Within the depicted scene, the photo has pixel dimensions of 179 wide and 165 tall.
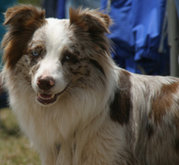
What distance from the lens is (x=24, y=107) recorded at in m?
3.61

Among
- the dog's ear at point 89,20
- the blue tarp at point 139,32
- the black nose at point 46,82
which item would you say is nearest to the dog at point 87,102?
the dog's ear at point 89,20

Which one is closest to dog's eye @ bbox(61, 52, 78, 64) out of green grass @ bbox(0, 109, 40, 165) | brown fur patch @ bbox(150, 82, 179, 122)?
brown fur patch @ bbox(150, 82, 179, 122)

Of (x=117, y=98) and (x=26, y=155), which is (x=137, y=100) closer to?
(x=117, y=98)

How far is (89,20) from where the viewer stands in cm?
353

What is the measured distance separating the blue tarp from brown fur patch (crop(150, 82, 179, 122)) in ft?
3.62

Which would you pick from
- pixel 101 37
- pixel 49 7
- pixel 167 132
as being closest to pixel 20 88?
pixel 101 37

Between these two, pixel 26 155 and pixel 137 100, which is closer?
pixel 137 100

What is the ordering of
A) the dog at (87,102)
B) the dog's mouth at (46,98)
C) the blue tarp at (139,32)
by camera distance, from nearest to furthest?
the dog's mouth at (46,98) < the dog at (87,102) < the blue tarp at (139,32)

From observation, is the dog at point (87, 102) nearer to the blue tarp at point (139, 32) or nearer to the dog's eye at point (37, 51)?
the dog's eye at point (37, 51)

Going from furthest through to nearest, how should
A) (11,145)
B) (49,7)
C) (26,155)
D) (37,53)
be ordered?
(49,7) → (11,145) → (26,155) → (37,53)

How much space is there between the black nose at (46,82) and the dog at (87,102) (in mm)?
265

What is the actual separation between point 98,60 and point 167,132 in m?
0.96

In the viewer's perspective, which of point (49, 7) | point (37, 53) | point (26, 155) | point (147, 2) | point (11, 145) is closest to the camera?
point (37, 53)

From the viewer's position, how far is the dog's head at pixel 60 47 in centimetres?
336
